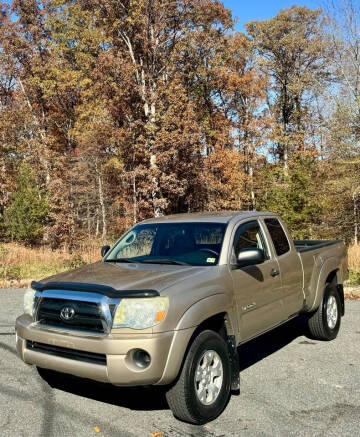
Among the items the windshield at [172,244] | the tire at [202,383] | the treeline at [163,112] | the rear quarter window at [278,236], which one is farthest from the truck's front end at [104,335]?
the treeline at [163,112]

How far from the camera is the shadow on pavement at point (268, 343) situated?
228 inches

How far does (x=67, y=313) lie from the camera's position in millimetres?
3912

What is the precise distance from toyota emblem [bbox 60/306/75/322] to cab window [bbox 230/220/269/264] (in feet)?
5.59

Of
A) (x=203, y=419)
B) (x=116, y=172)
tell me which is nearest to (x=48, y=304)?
(x=203, y=419)

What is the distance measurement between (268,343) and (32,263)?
459 inches

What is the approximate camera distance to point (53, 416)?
4.04 meters

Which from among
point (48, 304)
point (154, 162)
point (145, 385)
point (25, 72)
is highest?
point (25, 72)

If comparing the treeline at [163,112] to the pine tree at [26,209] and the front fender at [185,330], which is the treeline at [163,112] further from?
the front fender at [185,330]

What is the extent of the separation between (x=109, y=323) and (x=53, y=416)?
3.72 feet

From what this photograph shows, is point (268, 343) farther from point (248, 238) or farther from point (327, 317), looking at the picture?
point (248, 238)

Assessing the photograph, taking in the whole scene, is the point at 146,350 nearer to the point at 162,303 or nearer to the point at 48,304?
the point at 162,303

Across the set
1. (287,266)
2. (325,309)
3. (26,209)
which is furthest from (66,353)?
(26,209)

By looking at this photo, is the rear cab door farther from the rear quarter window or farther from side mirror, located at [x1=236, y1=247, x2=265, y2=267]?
side mirror, located at [x1=236, y1=247, x2=265, y2=267]

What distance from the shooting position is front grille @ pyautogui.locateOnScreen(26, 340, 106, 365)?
3740 mm
